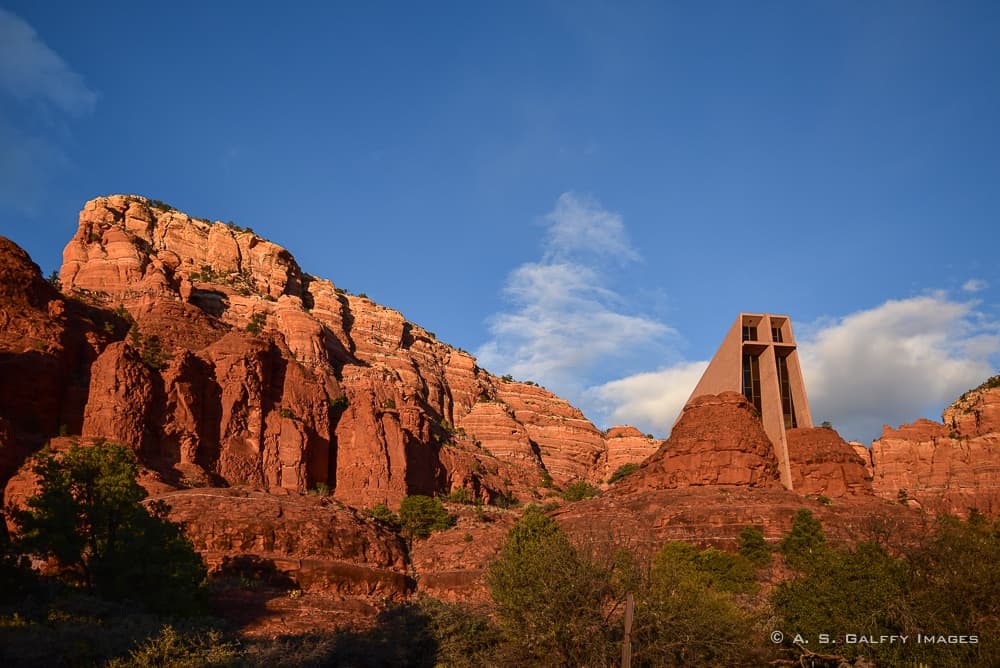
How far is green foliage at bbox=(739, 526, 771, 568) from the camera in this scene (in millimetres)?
47062

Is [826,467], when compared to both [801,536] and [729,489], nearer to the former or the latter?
[729,489]

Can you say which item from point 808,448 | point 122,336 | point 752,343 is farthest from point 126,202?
point 808,448

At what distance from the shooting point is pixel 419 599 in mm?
43031

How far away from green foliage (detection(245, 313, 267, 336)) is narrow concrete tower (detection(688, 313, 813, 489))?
141 ft

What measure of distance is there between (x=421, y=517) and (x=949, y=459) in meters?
52.0

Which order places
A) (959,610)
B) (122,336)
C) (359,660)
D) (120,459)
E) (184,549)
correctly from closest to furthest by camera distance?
(959,610)
(359,660)
(184,549)
(120,459)
(122,336)

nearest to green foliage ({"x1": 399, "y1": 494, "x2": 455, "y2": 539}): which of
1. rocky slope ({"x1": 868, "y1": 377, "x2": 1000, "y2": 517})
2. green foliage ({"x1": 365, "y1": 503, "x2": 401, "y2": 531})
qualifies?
green foliage ({"x1": 365, "y1": 503, "x2": 401, "y2": 531})

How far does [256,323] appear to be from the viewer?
80250 mm

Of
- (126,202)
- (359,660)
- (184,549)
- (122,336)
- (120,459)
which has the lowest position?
(359,660)

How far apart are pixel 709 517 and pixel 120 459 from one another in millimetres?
33859

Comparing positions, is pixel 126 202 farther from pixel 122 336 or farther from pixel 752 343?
pixel 752 343

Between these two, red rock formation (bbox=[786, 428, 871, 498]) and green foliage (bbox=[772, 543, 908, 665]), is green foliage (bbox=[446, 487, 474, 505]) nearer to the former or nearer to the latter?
red rock formation (bbox=[786, 428, 871, 498])

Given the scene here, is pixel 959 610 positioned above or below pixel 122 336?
below

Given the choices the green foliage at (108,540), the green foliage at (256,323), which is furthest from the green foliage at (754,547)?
the green foliage at (256,323)
